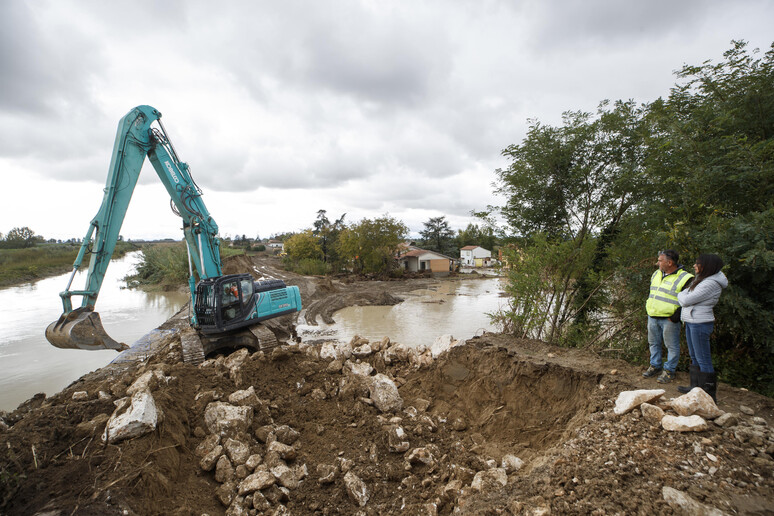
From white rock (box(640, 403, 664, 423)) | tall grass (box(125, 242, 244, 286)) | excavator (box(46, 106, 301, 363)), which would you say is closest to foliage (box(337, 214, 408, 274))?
tall grass (box(125, 242, 244, 286))

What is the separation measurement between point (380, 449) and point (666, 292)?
3.73m

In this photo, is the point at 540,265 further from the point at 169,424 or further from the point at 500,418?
the point at 169,424

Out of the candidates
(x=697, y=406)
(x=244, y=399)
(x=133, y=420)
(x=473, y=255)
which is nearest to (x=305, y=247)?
(x=473, y=255)

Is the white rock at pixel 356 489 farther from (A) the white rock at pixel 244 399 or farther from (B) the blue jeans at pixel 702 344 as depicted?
(B) the blue jeans at pixel 702 344

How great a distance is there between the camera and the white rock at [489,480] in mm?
2836

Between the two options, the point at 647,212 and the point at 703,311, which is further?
the point at 647,212

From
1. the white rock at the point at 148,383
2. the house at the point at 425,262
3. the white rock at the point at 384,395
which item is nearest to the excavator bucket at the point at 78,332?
the white rock at the point at 148,383

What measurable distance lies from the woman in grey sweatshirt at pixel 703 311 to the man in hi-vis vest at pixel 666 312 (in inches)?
10.2

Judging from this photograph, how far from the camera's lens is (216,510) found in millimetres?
2916

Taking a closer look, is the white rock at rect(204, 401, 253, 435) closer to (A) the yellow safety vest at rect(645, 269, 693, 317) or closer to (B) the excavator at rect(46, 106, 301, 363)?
(B) the excavator at rect(46, 106, 301, 363)

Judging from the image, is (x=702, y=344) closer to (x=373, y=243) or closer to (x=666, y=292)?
(x=666, y=292)

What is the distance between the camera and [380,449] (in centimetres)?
362

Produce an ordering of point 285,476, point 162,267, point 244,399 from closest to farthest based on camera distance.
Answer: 1. point 285,476
2. point 244,399
3. point 162,267

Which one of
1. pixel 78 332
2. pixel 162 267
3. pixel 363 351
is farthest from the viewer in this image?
pixel 162 267
